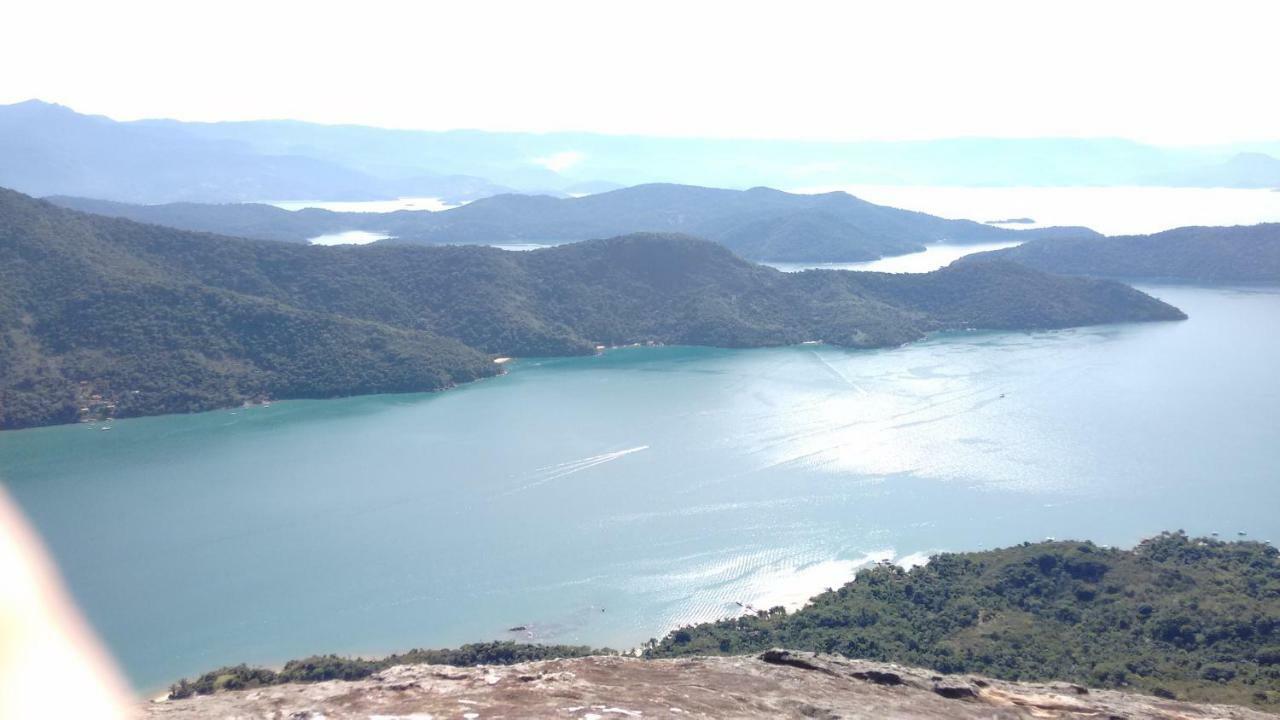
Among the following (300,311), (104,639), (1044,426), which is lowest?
(104,639)

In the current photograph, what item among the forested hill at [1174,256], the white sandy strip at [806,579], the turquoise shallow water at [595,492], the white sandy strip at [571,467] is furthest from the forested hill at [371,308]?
the white sandy strip at [806,579]

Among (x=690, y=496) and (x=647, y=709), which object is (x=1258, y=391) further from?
(x=647, y=709)

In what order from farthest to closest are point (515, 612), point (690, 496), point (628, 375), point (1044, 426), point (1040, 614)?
point (628, 375) < point (1044, 426) < point (690, 496) < point (515, 612) < point (1040, 614)

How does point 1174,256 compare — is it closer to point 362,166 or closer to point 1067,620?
point 1067,620

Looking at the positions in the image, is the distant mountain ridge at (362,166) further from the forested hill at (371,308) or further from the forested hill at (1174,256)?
the forested hill at (371,308)

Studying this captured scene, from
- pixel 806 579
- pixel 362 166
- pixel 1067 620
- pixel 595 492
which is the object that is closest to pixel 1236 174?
pixel 362 166

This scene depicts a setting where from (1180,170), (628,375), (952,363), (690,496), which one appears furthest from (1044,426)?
(1180,170)

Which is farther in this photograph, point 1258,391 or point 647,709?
point 1258,391
